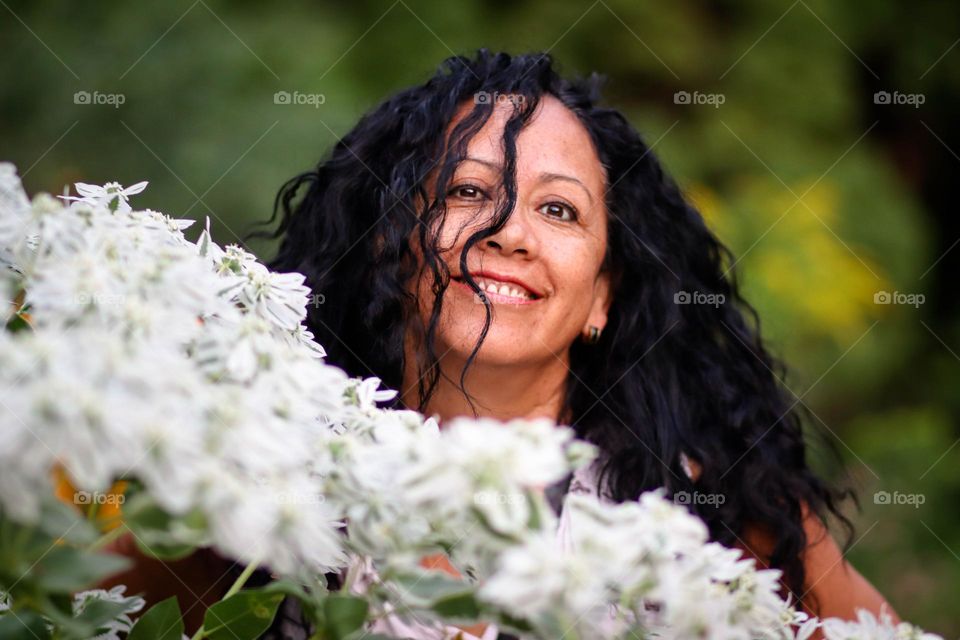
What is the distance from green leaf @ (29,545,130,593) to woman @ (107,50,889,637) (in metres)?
0.84

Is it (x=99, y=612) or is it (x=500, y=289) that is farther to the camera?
(x=500, y=289)

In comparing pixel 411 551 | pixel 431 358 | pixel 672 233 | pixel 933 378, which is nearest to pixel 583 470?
pixel 431 358

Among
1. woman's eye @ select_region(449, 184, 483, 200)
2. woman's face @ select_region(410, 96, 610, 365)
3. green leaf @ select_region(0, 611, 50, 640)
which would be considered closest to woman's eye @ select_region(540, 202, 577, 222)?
woman's face @ select_region(410, 96, 610, 365)

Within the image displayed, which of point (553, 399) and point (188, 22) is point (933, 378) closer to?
point (553, 399)

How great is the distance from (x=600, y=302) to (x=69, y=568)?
1188 mm

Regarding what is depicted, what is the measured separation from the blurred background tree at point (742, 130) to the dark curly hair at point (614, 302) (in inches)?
33.6

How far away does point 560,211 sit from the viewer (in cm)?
144

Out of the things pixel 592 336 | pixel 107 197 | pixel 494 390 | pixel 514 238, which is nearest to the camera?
pixel 107 197

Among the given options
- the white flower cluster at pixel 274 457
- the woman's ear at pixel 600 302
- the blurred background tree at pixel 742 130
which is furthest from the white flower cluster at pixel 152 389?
the blurred background tree at pixel 742 130

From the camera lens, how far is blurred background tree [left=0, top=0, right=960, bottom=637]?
9.50 ft

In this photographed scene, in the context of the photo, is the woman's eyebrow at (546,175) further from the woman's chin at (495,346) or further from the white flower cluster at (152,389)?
the white flower cluster at (152,389)

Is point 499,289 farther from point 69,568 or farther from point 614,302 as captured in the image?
point 69,568

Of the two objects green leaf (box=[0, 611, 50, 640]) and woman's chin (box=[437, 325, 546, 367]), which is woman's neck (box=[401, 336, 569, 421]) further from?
green leaf (box=[0, 611, 50, 640])

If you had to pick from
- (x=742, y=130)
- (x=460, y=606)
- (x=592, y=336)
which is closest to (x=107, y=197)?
(x=460, y=606)
